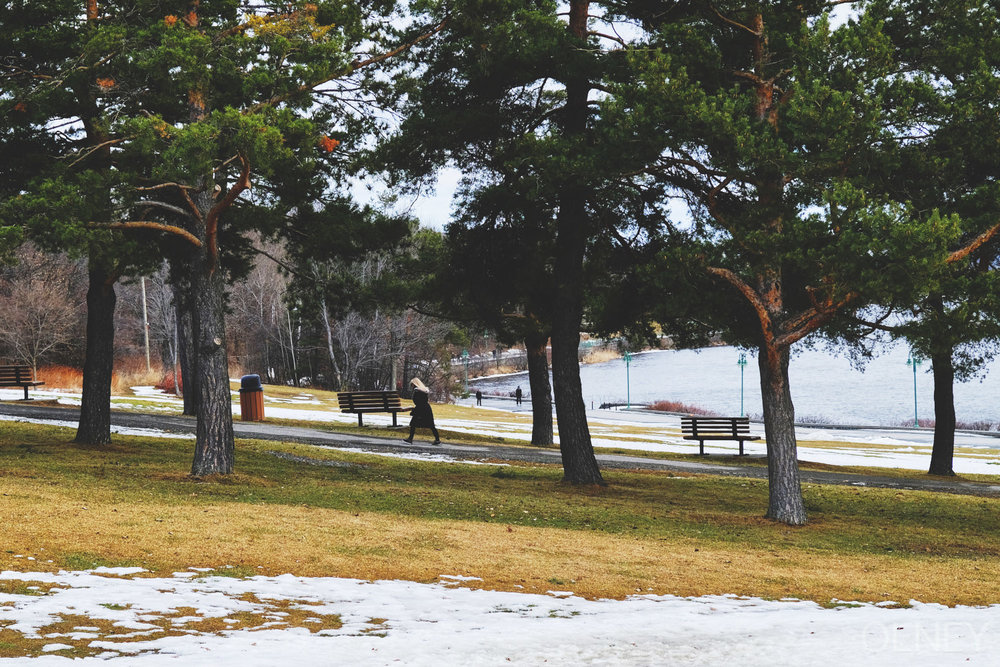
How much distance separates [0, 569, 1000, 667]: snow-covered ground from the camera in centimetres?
605

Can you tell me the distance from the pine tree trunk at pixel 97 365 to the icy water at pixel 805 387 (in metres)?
43.4

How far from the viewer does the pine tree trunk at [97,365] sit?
57.5ft

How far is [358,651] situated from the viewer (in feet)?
20.0

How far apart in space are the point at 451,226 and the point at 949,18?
27.5 feet

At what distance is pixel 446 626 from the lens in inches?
275

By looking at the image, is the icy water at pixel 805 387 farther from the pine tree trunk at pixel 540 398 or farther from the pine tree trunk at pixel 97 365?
the pine tree trunk at pixel 97 365

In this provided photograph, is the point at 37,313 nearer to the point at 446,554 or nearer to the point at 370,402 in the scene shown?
the point at 370,402

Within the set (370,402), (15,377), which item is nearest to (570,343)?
(370,402)

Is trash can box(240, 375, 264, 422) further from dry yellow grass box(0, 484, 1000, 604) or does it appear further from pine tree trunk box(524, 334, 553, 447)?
dry yellow grass box(0, 484, 1000, 604)

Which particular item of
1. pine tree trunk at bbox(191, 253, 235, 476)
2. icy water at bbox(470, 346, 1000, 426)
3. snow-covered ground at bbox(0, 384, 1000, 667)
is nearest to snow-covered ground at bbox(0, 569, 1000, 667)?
snow-covered ground at bbox(0, 384, 1000, 667)

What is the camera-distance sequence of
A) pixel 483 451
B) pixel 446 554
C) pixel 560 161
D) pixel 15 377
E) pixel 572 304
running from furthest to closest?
pixel 15 377 → pixel 483 451 → pixel 572 304 → pixel 560 161 → pixel 446 554

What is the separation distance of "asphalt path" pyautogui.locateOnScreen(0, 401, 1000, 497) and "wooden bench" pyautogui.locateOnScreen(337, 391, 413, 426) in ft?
6.67

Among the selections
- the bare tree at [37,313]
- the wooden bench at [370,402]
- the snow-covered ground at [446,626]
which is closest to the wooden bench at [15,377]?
the wooden bench at [370,402]

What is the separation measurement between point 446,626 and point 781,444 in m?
8.10
